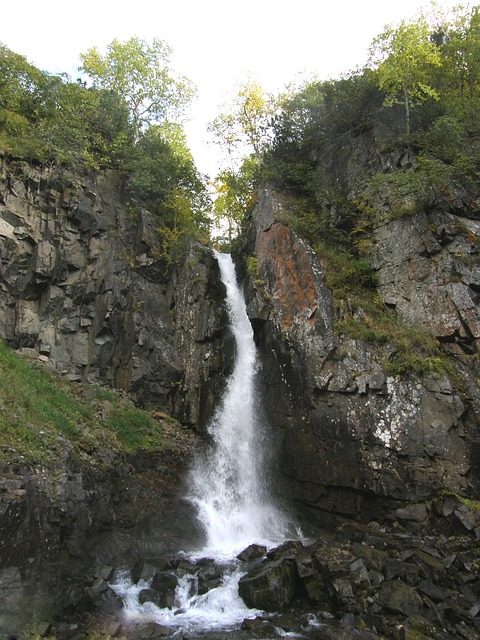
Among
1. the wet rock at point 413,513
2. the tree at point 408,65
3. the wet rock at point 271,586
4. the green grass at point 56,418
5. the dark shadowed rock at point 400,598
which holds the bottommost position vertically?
the wet rock at point 271,586

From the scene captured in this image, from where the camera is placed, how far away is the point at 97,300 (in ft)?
65.4

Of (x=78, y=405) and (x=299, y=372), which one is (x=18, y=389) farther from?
(x=299, y=372)

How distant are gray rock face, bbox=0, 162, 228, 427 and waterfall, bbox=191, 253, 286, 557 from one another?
103 cm

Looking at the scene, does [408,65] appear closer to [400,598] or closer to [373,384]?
A: [373,384]

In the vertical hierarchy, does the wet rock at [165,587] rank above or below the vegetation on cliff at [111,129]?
below

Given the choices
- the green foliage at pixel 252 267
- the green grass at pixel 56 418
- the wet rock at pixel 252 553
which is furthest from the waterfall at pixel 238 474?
the green foliage at pixel 252 267

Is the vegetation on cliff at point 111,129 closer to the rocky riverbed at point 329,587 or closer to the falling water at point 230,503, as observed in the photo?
the falling water at point 230,503

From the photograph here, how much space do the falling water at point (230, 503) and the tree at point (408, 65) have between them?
13037 millimetres

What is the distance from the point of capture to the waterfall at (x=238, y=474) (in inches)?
536

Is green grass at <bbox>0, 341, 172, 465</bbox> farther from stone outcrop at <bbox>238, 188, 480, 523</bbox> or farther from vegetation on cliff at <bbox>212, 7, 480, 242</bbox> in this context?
vegetation on cliff at <bbox>212, 7, 480, 242</bbox>

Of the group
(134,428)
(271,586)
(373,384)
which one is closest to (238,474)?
(134,428)

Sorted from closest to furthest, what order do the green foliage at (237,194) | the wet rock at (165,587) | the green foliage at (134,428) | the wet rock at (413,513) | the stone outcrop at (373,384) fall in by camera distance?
the wet rock at (165,587) → the wet rock at (413,513) → the stone outcrop at (373,384) → the green foliage at (134,428) → the green foliage at (237,194)

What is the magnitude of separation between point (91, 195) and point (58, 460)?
14.8 meters

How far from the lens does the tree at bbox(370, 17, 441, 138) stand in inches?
763
